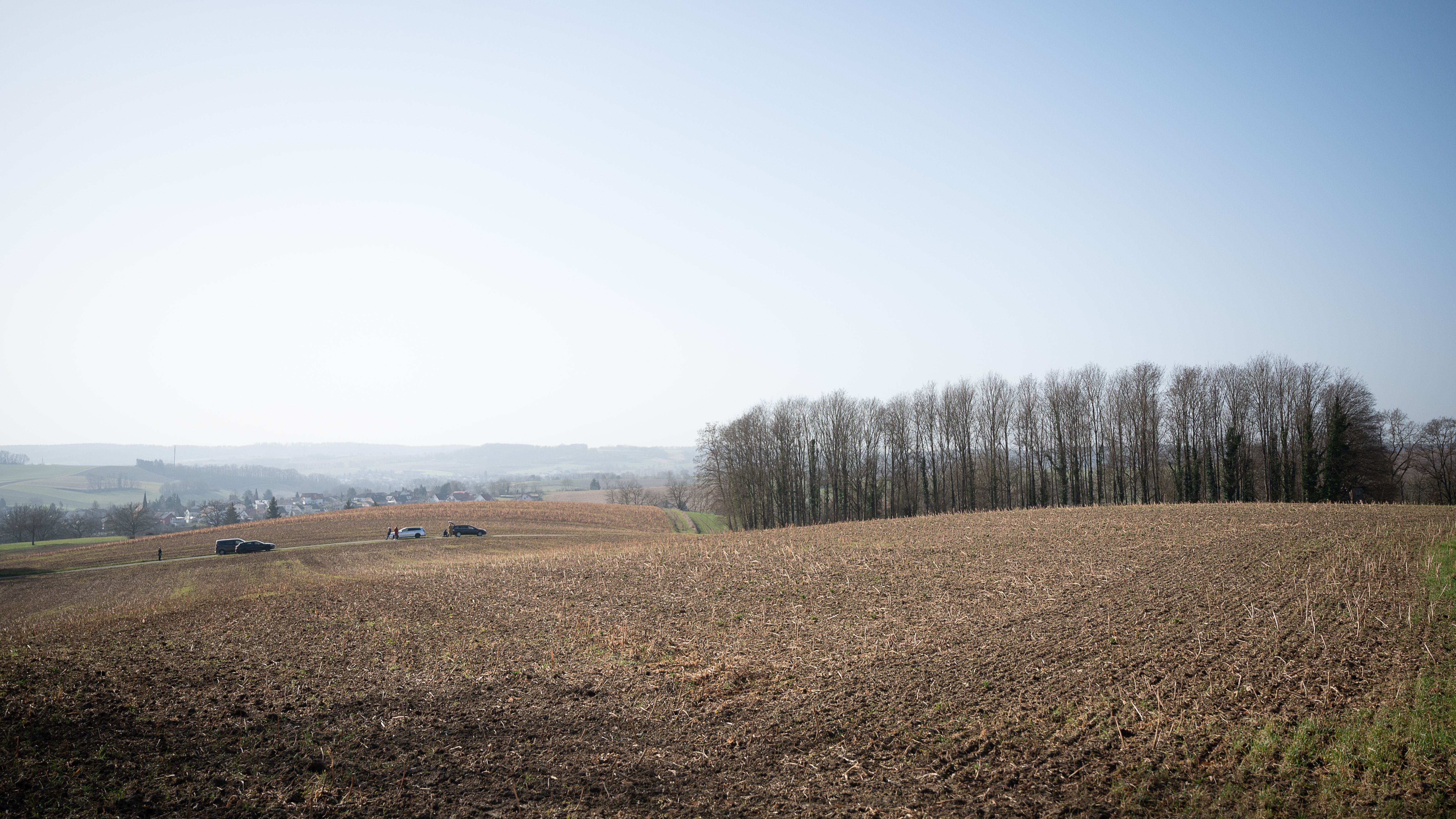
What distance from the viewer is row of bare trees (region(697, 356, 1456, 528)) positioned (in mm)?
50344

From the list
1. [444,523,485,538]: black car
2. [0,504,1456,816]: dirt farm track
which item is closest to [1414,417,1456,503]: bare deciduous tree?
[0,504,1456,816]: dirt farm track

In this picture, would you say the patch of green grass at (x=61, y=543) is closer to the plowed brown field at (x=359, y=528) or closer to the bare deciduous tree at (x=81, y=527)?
the plowed brown field at (x=359, y=528)

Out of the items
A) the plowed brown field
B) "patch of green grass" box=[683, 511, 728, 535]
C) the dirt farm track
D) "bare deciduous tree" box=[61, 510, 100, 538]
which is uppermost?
the dirt farm track

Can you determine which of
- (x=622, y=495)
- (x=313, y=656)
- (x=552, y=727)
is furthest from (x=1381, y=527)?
(x=622, y=495)

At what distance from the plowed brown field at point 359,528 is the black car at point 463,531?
196cm

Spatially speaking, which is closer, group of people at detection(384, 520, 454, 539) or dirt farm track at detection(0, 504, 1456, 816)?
dirt farm track at detection(0, 504, 1456, 816)

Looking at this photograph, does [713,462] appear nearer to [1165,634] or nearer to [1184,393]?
[1184,393]

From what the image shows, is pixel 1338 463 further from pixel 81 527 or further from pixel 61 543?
pixel 81 527

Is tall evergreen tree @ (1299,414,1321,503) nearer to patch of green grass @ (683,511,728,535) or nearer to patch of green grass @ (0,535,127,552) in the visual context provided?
patch of green grass @ (683,511,728,535)

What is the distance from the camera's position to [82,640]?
41.8ft

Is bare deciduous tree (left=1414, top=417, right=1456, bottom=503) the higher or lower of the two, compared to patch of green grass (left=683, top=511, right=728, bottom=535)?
higher

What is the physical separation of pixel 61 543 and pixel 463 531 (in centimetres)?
4499

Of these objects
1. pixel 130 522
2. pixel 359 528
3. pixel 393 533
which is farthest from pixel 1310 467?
pixel 130 522

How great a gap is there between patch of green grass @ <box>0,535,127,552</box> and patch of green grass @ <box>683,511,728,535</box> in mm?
55192
